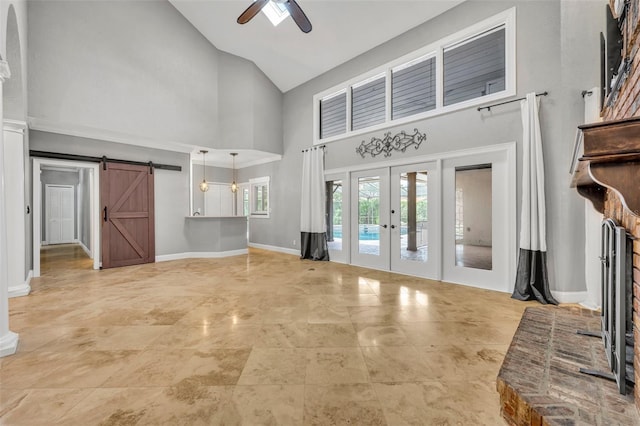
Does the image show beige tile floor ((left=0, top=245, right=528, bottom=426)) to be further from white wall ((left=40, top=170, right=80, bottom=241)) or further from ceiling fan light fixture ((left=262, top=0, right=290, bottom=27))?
white wall ((left=40, top=170, right=80, bottom=241))

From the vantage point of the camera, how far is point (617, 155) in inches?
40.0

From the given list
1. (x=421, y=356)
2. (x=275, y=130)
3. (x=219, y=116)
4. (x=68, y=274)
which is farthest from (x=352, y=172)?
(x=68, y=274)

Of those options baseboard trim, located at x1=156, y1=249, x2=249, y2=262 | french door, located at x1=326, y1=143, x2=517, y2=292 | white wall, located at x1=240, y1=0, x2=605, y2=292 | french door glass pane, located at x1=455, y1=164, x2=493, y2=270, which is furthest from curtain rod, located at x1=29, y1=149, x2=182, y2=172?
french door glass pane, located at x1=455, y1=164, x2=493, y2=270

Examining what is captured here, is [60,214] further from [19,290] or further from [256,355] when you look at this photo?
[256,355]

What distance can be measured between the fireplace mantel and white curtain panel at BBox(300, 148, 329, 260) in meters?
5.31

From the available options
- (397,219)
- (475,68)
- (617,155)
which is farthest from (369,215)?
(617,155)

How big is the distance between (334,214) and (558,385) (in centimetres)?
495

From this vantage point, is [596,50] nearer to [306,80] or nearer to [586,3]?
[586,3]

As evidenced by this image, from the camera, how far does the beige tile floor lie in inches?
63.1

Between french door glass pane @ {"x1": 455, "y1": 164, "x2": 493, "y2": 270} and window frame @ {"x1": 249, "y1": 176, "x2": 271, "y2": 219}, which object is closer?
french door glass pane @ {"x1": 455, "y1": 164, "x2": 493, "y2": 270}

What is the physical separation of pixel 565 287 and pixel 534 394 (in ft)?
9.13

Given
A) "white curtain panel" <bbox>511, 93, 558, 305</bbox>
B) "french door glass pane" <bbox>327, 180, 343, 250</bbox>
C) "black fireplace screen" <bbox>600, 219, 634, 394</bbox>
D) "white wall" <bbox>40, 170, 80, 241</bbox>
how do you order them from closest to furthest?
"black fireplace screen" <bbox>600, 219, 634, 394</bbox>, "white curtain panel" <bbox>511, 93, 558, 305</bbox>, "french door glass pane" <bbox>327, 180, 343, 250</bbox>, "white wall" <bbox>40, 170, 80, 241</bbox>

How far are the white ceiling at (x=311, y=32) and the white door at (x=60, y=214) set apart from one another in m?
8.02

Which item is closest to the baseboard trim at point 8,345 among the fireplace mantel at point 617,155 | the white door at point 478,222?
the fireplace mantel at point 617,155
